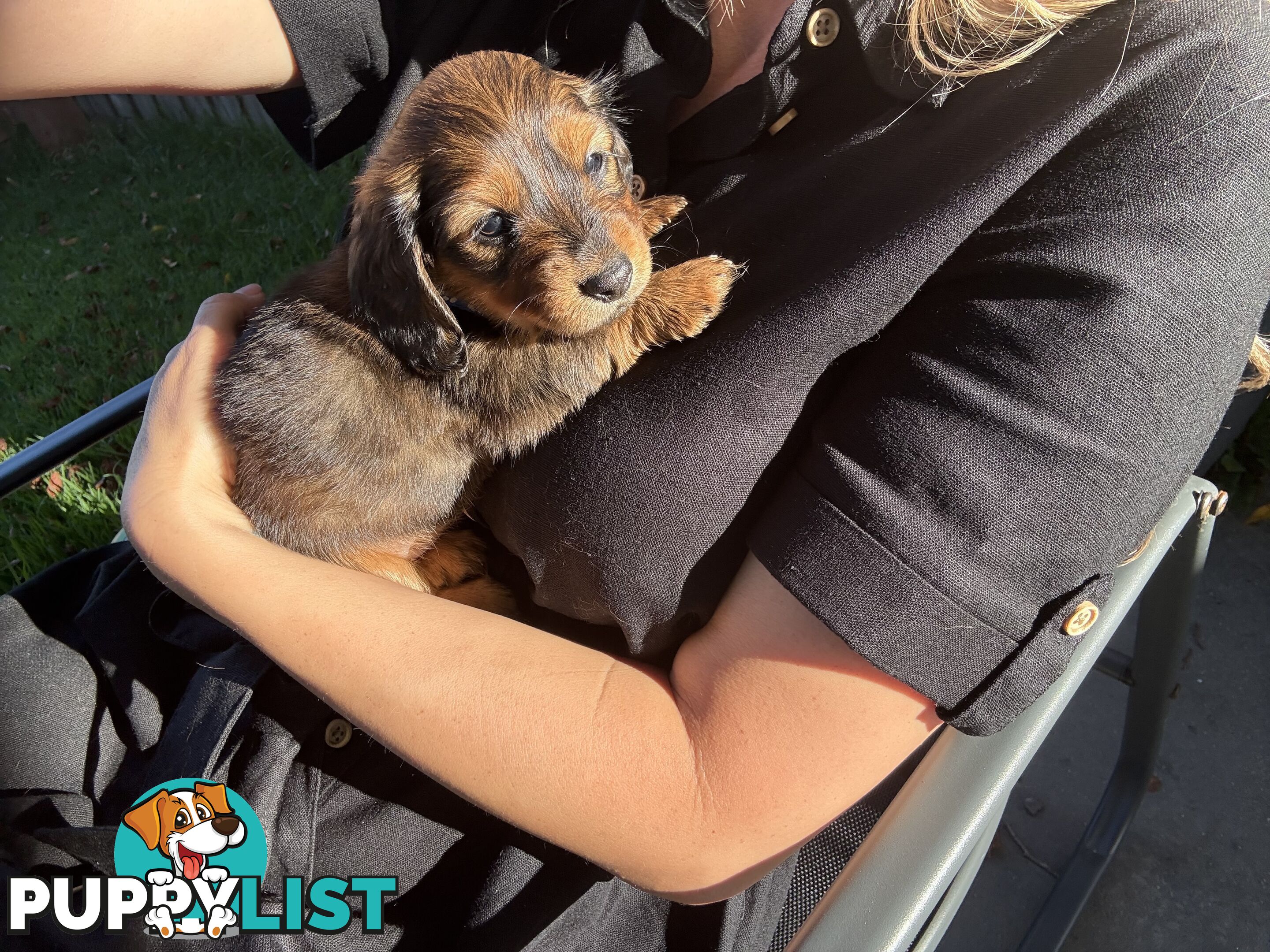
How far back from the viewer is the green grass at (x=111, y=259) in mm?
3807

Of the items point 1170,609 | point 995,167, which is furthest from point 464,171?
point 1170,609

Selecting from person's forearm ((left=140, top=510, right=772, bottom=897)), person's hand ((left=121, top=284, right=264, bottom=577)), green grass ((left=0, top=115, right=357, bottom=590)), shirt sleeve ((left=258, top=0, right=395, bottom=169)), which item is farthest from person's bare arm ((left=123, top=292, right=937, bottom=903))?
green grass ((left=0, top=115, right=357, bottom=590))

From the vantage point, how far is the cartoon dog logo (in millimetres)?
1478

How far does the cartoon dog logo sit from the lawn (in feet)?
8.34

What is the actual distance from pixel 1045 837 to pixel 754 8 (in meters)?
2.72

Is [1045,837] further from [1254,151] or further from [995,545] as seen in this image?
[1254,151]

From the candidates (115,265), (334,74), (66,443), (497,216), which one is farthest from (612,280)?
(115,265)

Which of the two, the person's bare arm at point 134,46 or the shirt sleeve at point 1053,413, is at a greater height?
the person's bare arm at point 134,46

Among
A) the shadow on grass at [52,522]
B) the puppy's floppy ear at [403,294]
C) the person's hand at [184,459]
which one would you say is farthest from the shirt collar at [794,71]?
the shadow on grass at [52,522]

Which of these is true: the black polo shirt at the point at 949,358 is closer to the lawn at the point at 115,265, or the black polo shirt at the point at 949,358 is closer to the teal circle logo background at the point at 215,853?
the teal circle logo background at the point at 215,853

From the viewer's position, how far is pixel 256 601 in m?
1.47

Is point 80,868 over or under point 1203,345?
under

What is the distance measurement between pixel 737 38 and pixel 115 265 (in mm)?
5917

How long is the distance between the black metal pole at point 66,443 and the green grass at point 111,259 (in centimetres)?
178
